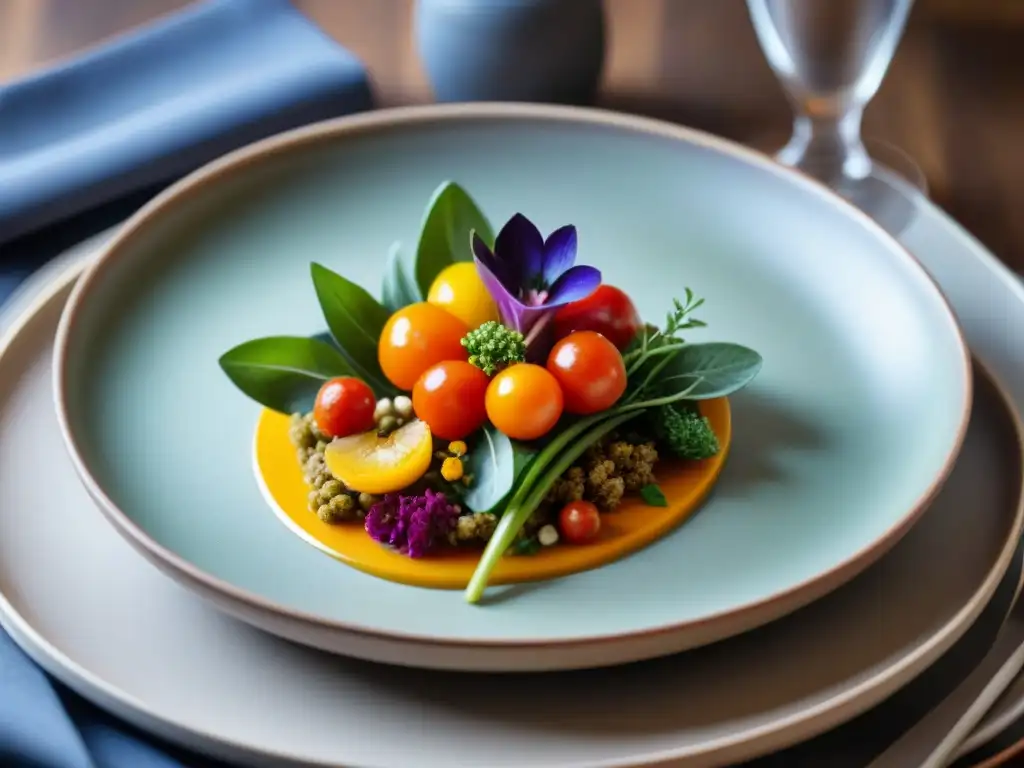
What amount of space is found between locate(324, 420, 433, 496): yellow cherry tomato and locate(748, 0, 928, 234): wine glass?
2.16ft

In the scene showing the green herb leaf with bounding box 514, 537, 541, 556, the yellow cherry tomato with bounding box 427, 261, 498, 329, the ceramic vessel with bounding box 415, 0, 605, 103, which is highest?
the ceramic vessel with bounding box 415, 0, 605, 103

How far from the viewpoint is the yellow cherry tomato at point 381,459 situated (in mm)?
1099

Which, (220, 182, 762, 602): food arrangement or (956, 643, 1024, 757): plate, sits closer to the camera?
(956, 643, 1024, 757): plate

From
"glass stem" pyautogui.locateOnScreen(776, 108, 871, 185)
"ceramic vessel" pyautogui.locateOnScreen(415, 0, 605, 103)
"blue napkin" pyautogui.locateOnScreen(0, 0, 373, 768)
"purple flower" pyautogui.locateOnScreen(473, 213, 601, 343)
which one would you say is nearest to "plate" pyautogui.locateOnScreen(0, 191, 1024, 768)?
"purple flower" pyautogui.locateOnScreen(473, 213, 601, 343)

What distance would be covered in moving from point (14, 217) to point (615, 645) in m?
0.96

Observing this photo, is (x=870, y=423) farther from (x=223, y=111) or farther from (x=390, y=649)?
(x=223, y=111)

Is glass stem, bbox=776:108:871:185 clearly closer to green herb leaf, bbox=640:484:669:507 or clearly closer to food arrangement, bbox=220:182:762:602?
food arrangement, bbox=220:182:762:602

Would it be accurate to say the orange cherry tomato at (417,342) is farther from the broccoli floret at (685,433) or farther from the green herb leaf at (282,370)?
the broccoli floret at (685,433)

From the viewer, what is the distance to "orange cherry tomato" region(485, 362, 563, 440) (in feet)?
3.60

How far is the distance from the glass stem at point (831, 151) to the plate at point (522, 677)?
707 millimetres

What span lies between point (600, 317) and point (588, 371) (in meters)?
0.11

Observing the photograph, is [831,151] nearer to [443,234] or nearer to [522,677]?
[443,234]

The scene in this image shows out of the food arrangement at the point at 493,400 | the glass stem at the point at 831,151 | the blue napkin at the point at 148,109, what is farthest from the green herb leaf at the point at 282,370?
the glass stem at the point at 831,151

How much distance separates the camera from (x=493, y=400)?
1112mm
